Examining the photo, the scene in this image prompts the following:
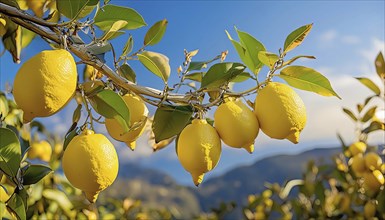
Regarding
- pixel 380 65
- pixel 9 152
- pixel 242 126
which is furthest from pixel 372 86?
pixel 9 152

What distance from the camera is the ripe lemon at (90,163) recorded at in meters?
0.70

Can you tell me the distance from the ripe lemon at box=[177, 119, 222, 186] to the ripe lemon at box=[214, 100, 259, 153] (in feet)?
0.06

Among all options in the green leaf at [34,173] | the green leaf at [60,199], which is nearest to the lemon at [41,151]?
the green leaf at [60,199]

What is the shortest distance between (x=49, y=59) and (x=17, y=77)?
5cm

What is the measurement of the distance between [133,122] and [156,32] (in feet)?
0.70

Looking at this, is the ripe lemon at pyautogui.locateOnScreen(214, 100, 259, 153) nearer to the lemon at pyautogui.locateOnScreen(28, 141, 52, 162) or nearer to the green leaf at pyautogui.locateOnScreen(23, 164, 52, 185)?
the green leaf at pyautogui.locateOnScreen(23, 164, 52, 185)

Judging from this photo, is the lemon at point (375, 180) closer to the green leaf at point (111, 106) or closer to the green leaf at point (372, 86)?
the green leaf at point (372, 86)

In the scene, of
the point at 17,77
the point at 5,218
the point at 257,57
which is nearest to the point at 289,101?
the point at 257,57

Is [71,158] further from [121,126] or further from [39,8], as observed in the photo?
[39,8]

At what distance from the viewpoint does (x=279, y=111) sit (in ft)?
2.41

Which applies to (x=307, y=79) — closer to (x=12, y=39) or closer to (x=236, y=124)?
(x=236, y=124)

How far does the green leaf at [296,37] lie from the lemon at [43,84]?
1.14 ft

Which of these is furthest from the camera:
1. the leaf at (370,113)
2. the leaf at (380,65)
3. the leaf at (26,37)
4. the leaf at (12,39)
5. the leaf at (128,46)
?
the leaf at (370,113)

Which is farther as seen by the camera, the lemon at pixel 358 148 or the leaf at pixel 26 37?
the lemon at pixel 358 148
